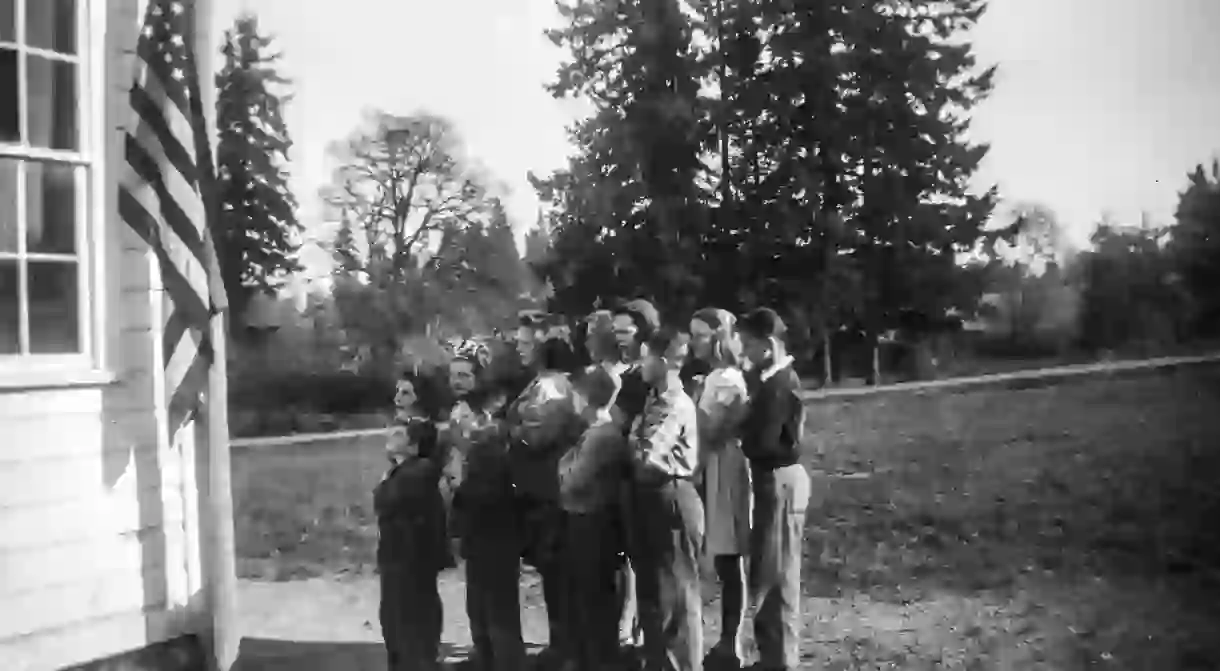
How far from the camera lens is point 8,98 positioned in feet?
9.33

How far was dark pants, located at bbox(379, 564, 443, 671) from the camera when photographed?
298 cm

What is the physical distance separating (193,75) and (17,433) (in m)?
1.13

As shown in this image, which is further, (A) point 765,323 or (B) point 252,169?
(B) point 252,169

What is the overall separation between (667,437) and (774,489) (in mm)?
337

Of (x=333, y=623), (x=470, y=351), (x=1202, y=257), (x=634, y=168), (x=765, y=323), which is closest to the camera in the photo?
(x=1202, y=257)

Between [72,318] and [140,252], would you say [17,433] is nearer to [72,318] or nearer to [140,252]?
[72,318]

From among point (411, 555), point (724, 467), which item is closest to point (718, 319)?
point (724, 467)

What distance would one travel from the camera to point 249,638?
3076 mm

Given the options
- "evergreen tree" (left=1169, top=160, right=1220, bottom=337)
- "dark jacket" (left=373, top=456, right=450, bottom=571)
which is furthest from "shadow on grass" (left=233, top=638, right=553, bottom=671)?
"evergreen tree" (left=1169, top=160, right=1220, bottom=337)

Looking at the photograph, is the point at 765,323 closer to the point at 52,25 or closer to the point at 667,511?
the point at 667,511

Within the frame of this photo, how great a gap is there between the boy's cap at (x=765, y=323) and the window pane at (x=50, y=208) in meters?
1.93

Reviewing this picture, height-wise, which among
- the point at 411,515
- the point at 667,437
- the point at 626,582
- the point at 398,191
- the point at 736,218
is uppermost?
the point at 398,191

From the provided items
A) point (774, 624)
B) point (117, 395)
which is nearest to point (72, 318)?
point (117, 395)

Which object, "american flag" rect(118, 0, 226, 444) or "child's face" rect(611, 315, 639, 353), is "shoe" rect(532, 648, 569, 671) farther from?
"american flag" rect(118, 0, 226, 444)
